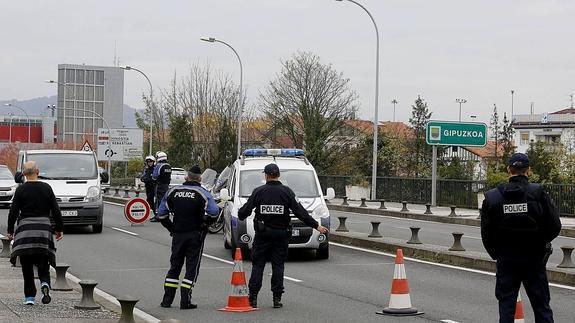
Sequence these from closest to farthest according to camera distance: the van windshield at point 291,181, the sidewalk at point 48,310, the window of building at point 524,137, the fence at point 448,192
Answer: the sidewalk at point 48,310 → the van windshield at point 291,181 → the fence at point 448,192 → the window of building at point 524,137

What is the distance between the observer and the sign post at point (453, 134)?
40.2 metres

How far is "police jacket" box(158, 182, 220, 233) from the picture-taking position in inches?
449

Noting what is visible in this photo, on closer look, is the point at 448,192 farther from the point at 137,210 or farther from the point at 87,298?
the point at 87,298

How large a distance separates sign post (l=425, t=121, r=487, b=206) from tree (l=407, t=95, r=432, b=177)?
64.4 feet

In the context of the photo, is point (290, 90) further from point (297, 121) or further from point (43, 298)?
point (43, 298)

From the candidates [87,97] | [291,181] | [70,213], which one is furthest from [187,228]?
[87,97]

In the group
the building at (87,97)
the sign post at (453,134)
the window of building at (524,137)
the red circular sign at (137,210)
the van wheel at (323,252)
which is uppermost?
the building at (87,97)

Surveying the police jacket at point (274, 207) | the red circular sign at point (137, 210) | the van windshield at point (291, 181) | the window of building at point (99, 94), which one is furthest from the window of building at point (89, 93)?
the police jacket at point (274, 207)

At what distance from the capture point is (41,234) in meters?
10.9

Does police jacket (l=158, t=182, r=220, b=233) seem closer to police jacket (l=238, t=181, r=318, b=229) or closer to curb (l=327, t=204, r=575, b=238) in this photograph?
police jacket (l=238, t=181, r=318, b=229)

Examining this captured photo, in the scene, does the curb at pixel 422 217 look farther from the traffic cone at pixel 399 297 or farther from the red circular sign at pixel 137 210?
the traffic cone at pixel 399 297

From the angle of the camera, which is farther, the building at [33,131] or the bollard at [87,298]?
the building at [33,131]

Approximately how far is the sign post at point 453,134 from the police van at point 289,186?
21538mm

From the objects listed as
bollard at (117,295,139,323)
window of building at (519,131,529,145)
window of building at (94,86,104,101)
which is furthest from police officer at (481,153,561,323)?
window of building at (94,86,104,101)
